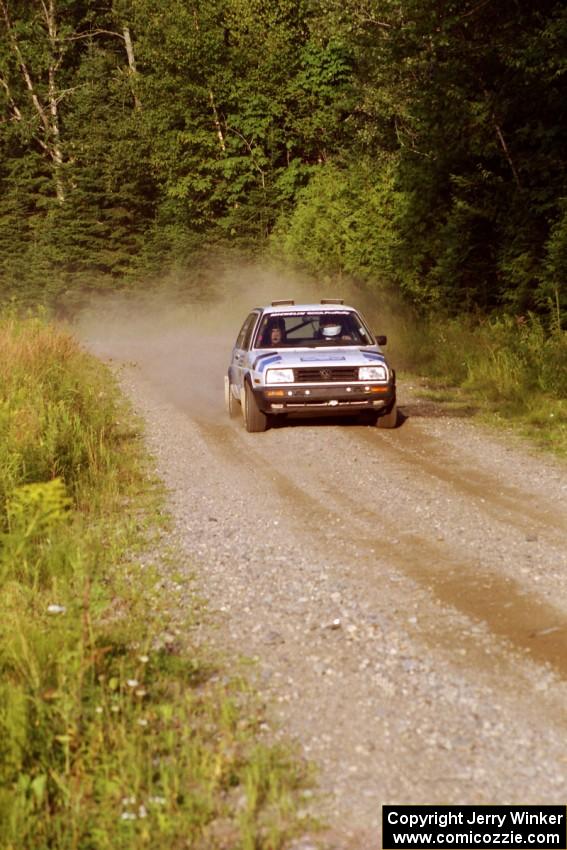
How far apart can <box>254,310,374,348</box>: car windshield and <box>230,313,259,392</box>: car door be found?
0.96 feet

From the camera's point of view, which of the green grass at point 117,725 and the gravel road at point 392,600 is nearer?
the green grass at point 117,725

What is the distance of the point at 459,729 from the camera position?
14.5ft

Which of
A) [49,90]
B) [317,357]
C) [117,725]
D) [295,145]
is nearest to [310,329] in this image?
[317,357]

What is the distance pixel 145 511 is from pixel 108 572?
1988 mm

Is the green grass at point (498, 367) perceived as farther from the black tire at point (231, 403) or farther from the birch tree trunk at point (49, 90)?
the birch tree trunk at point (49, 90)

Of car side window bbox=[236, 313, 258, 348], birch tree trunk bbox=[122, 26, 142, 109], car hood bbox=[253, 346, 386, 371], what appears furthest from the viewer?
birch tree trunk bbox=[122, 26, 142, 109]

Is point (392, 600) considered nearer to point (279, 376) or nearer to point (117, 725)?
point (117, 725)

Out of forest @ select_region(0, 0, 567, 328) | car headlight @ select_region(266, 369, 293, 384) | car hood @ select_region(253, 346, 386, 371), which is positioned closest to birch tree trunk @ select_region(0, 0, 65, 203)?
forest @ select_region(0, 0, 567, 328)

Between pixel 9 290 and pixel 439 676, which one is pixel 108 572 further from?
pixel 9 290

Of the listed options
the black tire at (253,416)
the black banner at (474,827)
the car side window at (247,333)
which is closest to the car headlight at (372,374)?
the black tire at (253,416)

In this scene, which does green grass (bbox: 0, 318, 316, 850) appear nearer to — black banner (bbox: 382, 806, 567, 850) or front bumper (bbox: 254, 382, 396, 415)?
black banner (bbox: 382, 806, 567, 850)

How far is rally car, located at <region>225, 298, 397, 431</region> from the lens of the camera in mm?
12984

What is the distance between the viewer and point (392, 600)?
6152 millimetres

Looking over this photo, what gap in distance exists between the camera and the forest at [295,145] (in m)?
18.8
